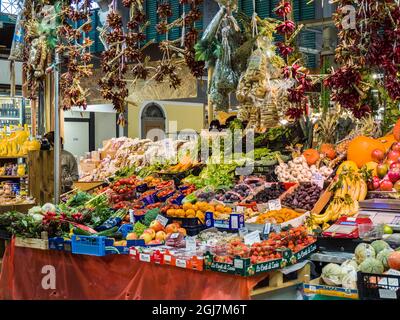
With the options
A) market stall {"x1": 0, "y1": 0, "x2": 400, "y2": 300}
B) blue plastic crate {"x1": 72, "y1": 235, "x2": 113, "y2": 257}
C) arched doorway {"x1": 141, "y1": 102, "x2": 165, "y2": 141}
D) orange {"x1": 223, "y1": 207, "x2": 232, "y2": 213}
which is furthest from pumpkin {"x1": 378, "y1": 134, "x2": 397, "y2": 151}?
arched doorway {"x1": 141, "y1": 102, "x2": 165, "y2": 141}

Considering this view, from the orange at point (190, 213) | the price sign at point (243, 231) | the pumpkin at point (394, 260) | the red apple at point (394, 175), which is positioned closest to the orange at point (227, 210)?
the orange at point (190, 213)

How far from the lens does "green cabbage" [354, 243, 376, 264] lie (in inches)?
145

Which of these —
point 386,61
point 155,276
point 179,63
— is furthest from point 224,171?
point 386,61

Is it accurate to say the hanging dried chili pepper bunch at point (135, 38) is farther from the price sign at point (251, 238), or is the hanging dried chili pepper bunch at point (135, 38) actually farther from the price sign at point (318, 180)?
the price sign at point (251, 238)

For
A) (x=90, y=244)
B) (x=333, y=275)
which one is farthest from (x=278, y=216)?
(x=90, y=244)

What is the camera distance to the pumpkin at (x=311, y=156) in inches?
231

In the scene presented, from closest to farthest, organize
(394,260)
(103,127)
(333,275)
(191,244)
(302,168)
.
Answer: (394,260)
(333,275)
(191,244)
(302,168)
(103,127)

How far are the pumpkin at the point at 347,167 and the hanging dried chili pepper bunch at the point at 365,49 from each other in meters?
1.57

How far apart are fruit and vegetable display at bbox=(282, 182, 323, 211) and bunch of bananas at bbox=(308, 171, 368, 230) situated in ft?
0.55

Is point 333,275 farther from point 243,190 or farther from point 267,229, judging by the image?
point 243,190

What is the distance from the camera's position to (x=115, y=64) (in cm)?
617

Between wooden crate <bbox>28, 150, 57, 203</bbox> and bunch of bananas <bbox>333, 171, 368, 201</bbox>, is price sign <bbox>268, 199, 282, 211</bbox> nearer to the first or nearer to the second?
bunch of bananas <bbox>333, 171, 368, 201</bbox>

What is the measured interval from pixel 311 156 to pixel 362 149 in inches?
21.7

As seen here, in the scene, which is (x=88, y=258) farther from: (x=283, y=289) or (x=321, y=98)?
(x=321, y=98)
